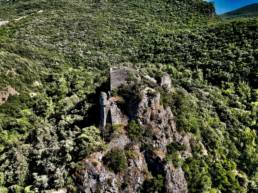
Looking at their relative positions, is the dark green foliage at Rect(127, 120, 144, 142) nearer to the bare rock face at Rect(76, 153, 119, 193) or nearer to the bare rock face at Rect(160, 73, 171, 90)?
the bare rock face at Rect(76, 153, 119, 193)

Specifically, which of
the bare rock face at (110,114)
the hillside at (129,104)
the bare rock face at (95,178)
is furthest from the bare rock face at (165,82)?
the bare rock face at (95,178)

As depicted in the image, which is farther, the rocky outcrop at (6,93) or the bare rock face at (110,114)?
the rocky outcrop at (6,93)

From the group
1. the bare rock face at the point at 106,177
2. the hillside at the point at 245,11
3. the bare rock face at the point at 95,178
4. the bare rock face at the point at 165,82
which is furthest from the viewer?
the hillside at the point at 245,11

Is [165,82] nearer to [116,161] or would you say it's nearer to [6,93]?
[116,161]

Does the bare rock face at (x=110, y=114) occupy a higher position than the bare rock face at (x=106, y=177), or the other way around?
the bare rock face at (x=110, y=114)

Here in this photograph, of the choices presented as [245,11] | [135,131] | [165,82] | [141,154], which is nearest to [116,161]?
[141,154]

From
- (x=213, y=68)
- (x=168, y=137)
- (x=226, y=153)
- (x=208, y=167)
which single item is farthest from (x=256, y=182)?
(x=213, y=68)

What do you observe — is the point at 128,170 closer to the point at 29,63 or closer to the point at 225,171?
the point at 225,171

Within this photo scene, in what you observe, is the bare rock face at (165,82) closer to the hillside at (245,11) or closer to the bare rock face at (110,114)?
the bare rock face at (110,114)
